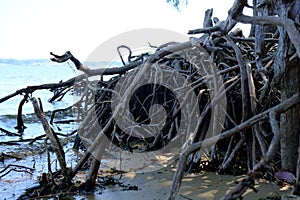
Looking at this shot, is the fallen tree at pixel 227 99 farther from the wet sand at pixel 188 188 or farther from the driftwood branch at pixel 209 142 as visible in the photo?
the wet sand at pixel 188 188

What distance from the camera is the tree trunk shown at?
89.0 inches

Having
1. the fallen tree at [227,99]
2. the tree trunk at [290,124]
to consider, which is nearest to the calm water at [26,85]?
the fallen tree at [227,99]

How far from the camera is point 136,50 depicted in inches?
198

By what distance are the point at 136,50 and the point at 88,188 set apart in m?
2.69

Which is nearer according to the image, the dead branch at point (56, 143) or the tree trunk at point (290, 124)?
the tree trunk at point (290, 124)

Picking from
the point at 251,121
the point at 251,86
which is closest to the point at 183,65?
the point at 251,86

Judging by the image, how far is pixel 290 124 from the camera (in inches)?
92.2

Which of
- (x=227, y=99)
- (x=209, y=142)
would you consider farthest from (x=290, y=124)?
(x=227, y=99)

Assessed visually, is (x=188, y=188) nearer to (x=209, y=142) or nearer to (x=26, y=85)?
(x=209, y=142)

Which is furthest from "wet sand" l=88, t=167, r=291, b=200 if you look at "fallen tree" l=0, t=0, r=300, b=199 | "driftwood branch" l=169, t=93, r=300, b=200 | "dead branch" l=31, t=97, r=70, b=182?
"driftwood branch" l=169, t=93, r=300, b=200

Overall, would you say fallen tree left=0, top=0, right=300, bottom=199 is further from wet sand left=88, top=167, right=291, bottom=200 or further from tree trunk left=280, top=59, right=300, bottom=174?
wet sand left=88, top=167, right=291, bottom=200

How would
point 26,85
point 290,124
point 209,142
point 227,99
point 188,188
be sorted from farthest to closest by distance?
point 26,85 < point 227,99 < point 188,188 < point 290,124 < point 209,142

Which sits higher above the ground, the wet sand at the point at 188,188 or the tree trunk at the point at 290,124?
the tree trunk at the point at 290,124

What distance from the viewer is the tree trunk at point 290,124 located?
226cm
